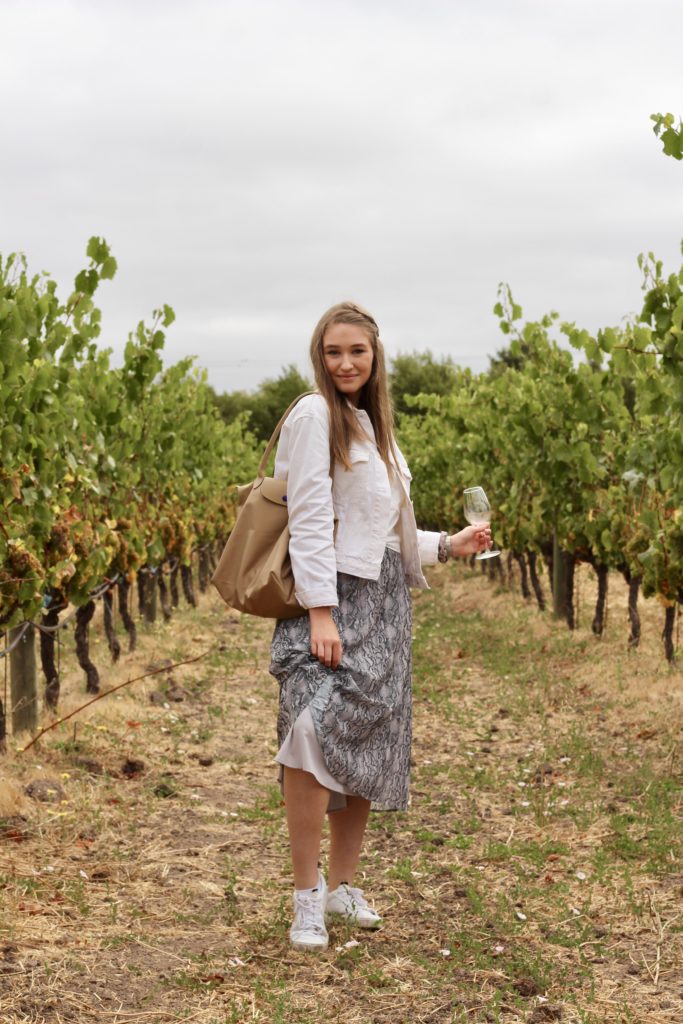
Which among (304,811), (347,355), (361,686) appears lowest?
(304,811)

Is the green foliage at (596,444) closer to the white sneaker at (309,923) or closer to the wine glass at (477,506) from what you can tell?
the wine glass at (477,506)

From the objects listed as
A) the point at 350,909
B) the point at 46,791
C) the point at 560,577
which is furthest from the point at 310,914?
the point at 560,577

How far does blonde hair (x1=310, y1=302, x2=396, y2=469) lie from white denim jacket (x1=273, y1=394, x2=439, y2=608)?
3 centimetres

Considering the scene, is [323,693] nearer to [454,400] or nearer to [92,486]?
[92,486]

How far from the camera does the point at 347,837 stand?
3.42 m

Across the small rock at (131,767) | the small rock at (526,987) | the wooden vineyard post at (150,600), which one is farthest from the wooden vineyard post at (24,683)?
the wooden vineyard post at (150,600)

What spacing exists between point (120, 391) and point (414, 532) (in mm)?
6573

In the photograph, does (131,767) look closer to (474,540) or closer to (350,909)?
(350,909)

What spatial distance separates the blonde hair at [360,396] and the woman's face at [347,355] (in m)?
0.02

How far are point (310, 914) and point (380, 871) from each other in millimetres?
927

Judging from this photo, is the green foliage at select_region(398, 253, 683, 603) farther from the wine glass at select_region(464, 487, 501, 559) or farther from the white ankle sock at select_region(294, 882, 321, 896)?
the white ankle sock at select_region(294, 882, 321, 896)

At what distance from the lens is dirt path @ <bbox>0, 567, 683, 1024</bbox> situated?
2.96 meters

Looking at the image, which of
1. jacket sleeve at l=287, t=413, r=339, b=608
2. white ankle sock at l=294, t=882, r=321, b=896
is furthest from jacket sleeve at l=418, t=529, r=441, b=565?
white ankle sock at l=294, t=882, r=321, b=896

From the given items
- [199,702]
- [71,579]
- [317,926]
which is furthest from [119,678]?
[317,926]
